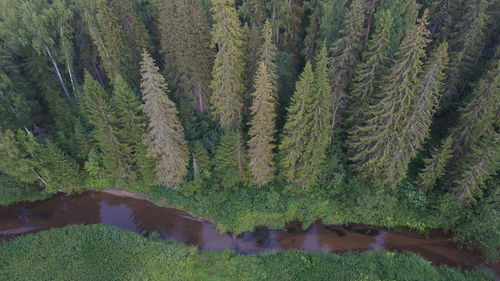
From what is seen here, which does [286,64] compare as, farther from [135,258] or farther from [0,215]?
[0,215]

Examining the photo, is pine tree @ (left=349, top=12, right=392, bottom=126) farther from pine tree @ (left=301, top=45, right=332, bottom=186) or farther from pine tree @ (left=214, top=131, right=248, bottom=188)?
pine tree @ (left=214, top=131, right=248, bottom=188)

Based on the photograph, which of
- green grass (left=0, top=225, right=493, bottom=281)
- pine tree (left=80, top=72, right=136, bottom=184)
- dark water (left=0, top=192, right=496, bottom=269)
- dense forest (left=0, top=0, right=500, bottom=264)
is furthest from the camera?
dark water (left=0, top=192, right=496, bottom=269)

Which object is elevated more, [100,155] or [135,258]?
[100,155]

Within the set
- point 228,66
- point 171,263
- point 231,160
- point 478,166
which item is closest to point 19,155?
point 171,263

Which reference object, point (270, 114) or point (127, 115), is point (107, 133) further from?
point (270, 114)

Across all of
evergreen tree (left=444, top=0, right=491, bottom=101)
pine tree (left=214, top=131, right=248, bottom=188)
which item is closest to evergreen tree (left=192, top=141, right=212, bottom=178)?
pine tree (left=214, top=131, right=248, bottom=188)

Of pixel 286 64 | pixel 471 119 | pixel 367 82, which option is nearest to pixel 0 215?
pixel 286 64
